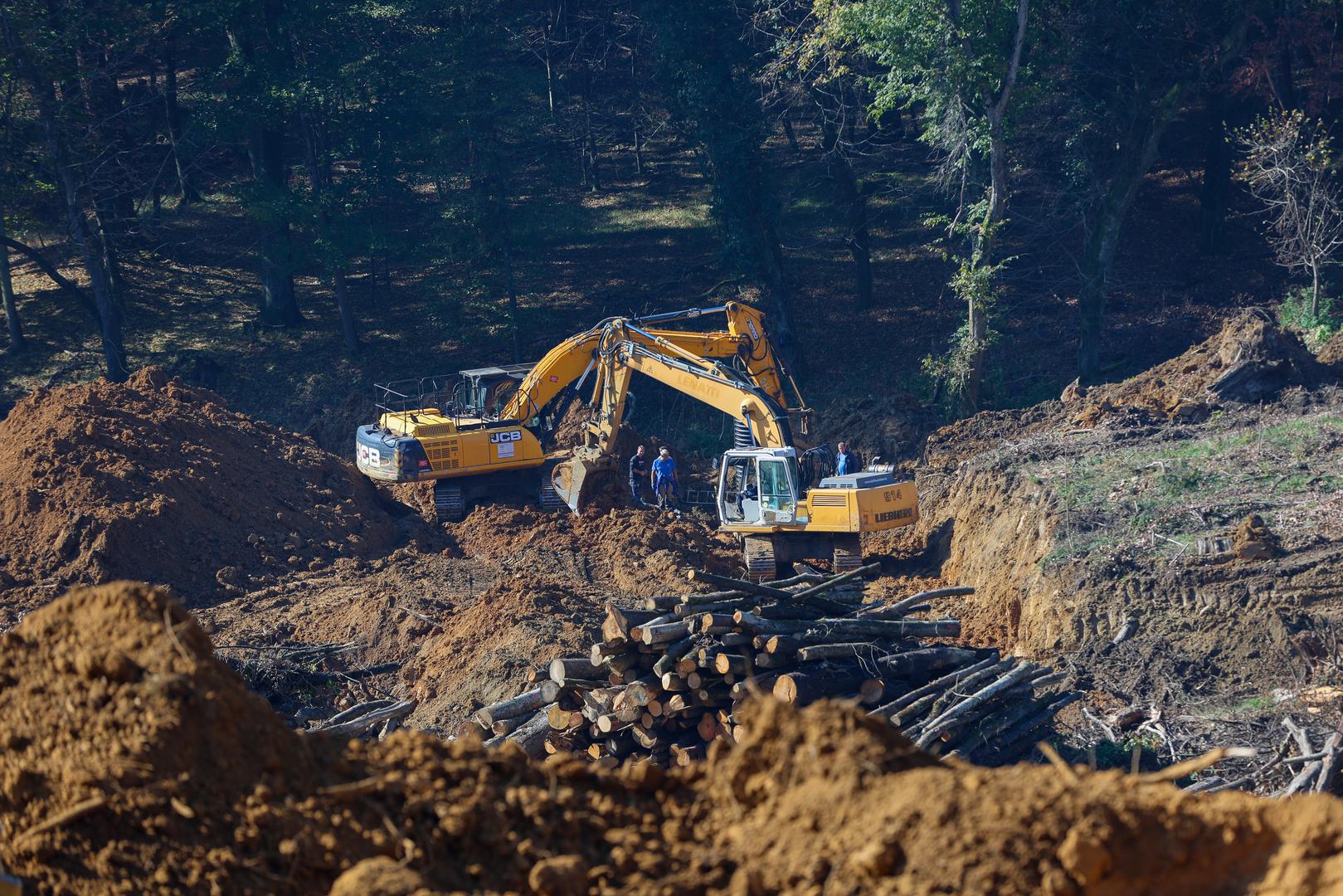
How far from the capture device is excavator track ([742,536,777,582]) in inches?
691

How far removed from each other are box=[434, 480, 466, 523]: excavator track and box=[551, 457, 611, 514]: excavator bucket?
187 centimetres

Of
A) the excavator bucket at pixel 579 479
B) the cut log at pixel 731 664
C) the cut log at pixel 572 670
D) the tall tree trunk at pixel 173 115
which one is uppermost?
the tall tree trunk at pixel 173 115

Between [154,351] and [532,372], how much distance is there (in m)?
13.9

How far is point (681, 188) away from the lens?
3494cm

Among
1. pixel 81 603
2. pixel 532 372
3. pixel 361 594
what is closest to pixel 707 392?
pixel 532 372

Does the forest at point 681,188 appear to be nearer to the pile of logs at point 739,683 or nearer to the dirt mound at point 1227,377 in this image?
the dirt mound at point 1227,377

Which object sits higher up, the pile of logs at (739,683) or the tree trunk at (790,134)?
the tree trunk at (790,134)

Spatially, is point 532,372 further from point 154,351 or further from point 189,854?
point 189,854

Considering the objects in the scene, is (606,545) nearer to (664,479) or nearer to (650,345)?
(664,479)

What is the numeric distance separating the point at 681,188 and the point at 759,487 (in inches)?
754

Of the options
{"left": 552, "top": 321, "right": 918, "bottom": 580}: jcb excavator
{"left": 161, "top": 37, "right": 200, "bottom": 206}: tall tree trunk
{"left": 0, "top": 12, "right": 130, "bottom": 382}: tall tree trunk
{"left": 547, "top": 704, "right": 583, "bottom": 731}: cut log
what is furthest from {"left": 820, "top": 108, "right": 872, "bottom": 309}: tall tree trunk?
{"left": 547, "top": 704, "right": 583, "bottom": 731}: cut log

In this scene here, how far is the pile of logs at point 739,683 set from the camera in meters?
9.90

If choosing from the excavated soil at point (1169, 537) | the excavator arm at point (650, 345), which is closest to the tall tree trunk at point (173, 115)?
the excavator arm at point (650, 345)

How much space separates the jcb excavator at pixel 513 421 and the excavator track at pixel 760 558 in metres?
3.20
